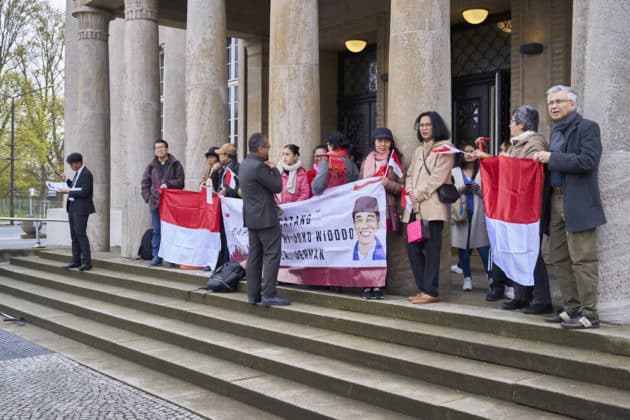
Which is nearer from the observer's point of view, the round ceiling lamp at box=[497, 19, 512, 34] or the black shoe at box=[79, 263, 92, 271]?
the black shoe at box=[79, 263, 92, 271]

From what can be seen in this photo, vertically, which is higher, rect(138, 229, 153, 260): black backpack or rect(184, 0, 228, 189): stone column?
rect(184, 0, 228, 189): stone column

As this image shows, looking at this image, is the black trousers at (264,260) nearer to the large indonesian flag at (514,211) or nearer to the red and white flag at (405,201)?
the red and white flag at (405,201)

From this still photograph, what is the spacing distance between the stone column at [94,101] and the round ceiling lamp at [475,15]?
25.4ft

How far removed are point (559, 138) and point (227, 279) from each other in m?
5.00

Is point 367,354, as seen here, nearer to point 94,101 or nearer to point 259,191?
point 259,191

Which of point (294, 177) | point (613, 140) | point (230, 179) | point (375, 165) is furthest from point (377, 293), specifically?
point (230, 179)

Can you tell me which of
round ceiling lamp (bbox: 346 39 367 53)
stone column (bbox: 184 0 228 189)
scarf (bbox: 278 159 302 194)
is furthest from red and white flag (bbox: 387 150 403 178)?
round ceiling lamp (bbox: 346 39 367 53)

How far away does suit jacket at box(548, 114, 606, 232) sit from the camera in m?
5.93

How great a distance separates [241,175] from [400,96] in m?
2.03

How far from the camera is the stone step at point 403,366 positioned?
16.7 ft

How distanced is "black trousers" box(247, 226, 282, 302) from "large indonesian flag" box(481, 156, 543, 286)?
8.28 ft

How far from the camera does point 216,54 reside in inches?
477

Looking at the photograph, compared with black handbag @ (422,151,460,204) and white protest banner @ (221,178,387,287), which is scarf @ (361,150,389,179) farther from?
black handbag @ (422,151,460,204)

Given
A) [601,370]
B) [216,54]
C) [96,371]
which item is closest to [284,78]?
[216,54]
